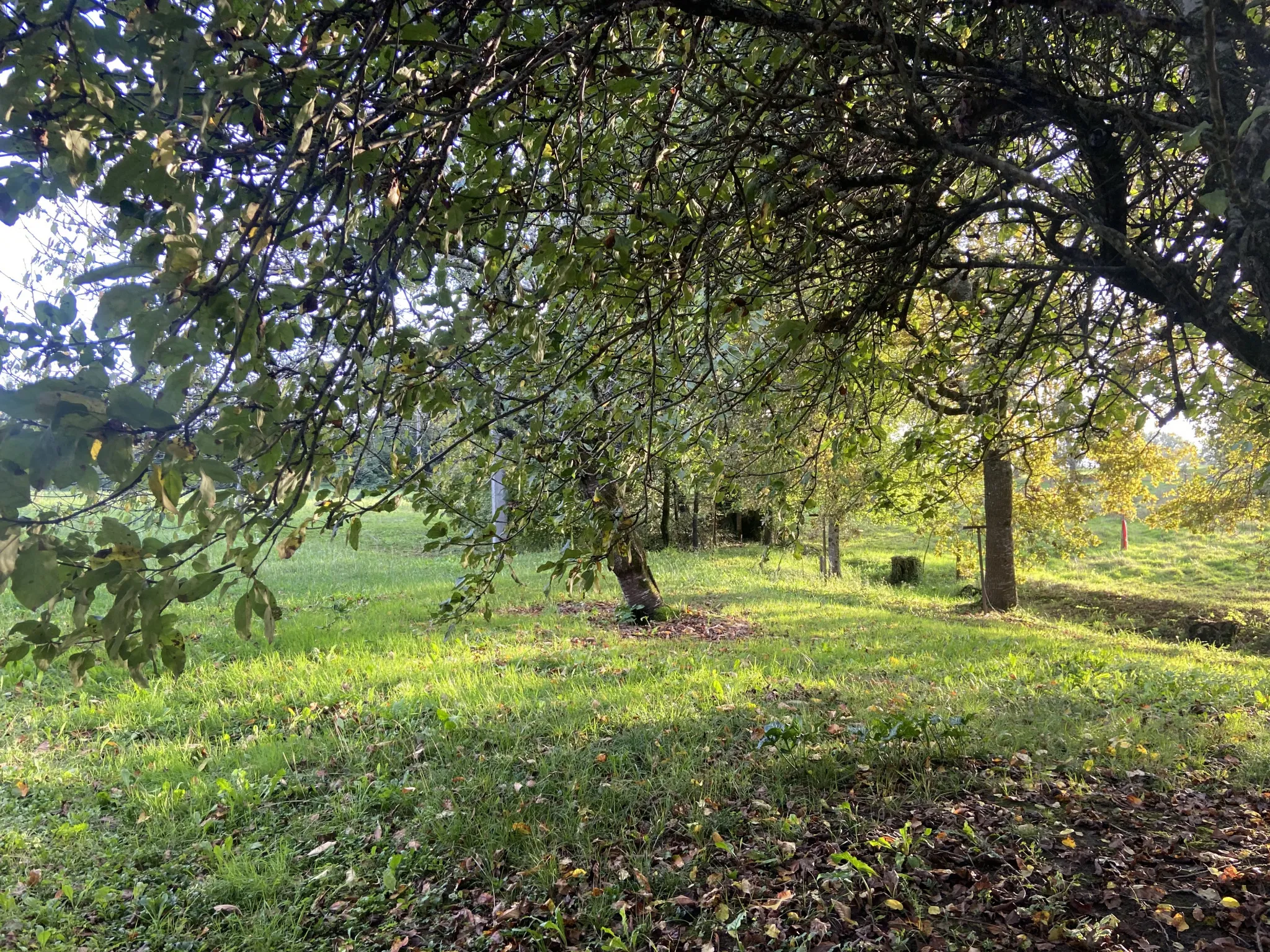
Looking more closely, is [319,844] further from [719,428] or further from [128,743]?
[719,428]

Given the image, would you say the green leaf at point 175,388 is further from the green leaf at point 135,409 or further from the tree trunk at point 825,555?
the tree trunk at point 825,555

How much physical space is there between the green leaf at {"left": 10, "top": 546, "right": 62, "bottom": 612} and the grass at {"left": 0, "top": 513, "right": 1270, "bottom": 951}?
2796mm

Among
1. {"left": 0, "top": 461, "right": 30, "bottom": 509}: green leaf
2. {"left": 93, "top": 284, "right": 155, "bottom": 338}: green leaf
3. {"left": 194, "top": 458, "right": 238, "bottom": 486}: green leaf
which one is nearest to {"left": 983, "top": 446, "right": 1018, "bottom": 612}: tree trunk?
{"left": 194, "top": 458, "right": 238, "bottom": 486}: green leaf

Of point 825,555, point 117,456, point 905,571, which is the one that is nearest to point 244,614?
point 117,456

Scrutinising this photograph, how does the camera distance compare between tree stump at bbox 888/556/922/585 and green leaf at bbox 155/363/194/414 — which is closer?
green leaf at bbox 155/363/194/414

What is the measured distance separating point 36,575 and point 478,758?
13.0 feet

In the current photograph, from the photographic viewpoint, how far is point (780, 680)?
6.02m

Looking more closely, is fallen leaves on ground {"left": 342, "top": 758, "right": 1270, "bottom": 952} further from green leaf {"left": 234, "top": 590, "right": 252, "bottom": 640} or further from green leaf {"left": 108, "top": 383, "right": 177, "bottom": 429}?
green leaf {"left": 108, "top": 383, "right": 177, "bottom": 429}

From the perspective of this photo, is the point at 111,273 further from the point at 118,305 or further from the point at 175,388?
the point at 175,388

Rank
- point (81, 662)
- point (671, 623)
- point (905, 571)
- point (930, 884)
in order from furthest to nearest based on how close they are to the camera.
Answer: point (905, 571) → point (671, 623) → point (930, 884) → point (81, 662)

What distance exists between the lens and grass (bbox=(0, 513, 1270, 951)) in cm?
339

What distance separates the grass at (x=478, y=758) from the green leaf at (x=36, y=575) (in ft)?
9.17

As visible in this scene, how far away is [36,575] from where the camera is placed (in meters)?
1.01

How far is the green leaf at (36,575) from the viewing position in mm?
995
